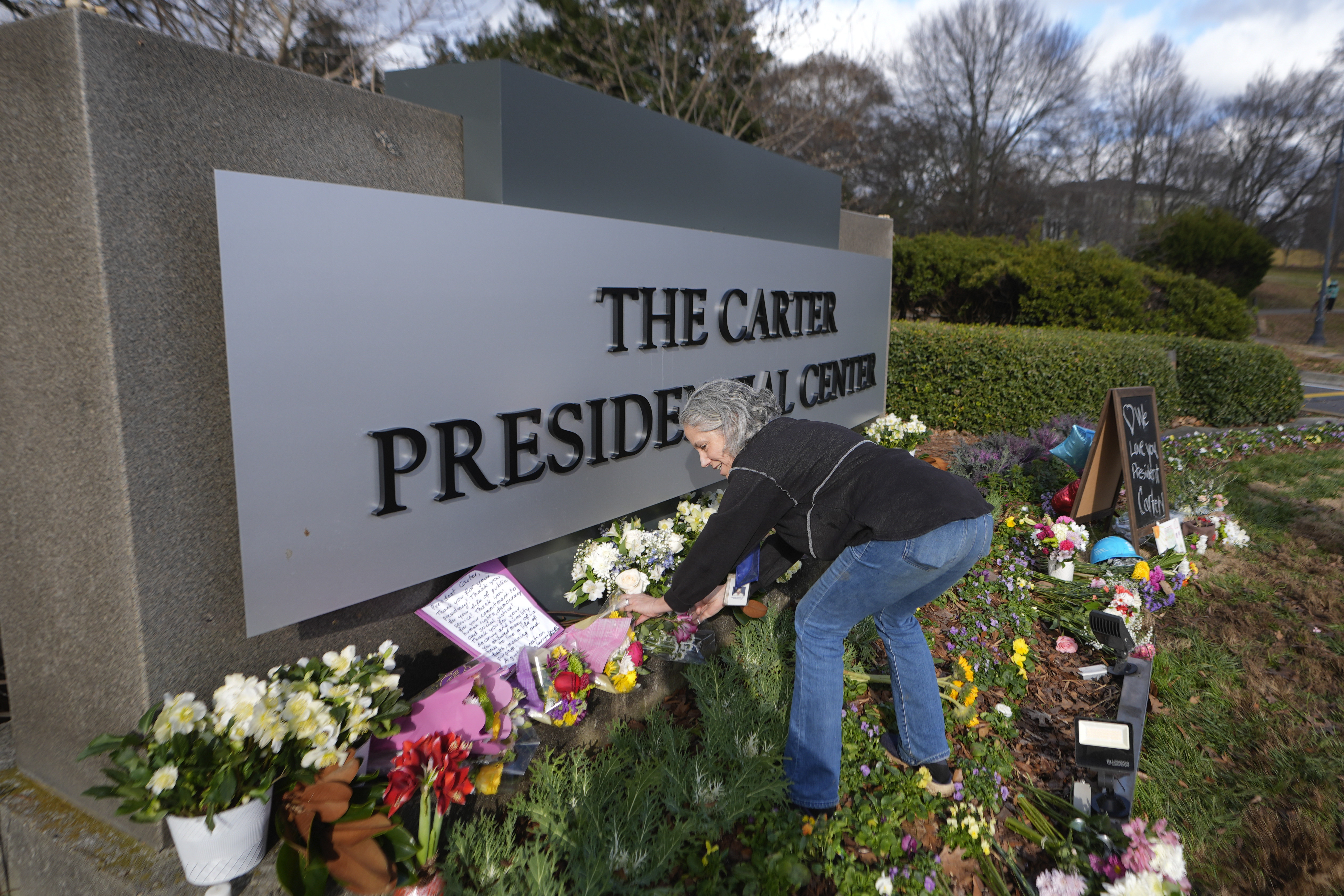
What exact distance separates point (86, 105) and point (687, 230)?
2293 millimetres

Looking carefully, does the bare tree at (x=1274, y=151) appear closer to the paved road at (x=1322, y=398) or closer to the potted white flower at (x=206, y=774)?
the paved road at (x=1322, y=398)

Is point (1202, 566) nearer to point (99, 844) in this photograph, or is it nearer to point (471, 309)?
point (471, 309)

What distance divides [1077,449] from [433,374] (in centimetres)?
437

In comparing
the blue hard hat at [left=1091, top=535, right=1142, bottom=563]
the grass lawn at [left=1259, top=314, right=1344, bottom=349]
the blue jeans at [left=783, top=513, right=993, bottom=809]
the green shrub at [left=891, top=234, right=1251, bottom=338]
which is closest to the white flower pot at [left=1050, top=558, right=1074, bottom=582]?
the blue hard hat at [left=1091, top=535, right=1142, bottom=563]

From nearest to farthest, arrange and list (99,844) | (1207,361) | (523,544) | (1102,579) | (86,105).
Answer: (86,105) → (99,844) → (523,544) → (1102,579) → (1207,361)

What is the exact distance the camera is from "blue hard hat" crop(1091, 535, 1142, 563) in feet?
14.1

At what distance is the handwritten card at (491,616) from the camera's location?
2.67 metres

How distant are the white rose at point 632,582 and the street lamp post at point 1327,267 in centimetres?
2373

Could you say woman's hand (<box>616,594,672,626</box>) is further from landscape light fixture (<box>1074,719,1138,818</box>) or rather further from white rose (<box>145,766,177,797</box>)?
landscape light fixture (<box>1074,719,1138,818</box>)

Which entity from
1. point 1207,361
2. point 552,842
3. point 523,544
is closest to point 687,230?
point 523,544

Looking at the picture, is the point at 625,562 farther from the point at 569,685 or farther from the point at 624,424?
the point at 569,685

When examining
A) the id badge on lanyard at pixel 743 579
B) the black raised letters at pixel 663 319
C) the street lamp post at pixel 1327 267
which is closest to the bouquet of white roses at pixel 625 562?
the id badge on lanyard at pixel 743 579

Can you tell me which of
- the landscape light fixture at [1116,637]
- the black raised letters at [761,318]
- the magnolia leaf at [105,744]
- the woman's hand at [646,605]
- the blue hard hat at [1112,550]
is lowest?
the landscape light fixture at [1116,637]

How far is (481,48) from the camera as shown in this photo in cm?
1036
